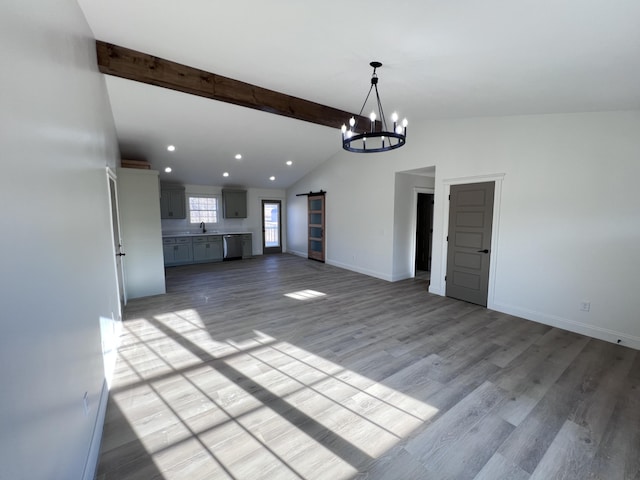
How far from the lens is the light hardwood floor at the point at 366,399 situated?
5.84 feet

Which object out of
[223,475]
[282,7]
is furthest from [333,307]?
[282,7]

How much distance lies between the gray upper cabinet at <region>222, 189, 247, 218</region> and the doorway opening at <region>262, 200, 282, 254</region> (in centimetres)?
82

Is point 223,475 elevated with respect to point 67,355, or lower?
lower

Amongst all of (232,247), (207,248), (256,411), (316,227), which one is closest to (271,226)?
(232,247)

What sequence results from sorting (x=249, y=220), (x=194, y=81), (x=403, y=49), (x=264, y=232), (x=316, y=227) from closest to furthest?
(x=403, y=49) < (x=194, y=81) < (x=316, y=227) < (x=249, y=220) < (x=264, y=232)

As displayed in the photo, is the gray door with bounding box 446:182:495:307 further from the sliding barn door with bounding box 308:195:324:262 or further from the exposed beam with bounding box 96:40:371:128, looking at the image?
the sliding barn door with bounding box 308:195:324:262

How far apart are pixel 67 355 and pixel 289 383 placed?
1685mm

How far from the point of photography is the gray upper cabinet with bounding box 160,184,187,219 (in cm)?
777

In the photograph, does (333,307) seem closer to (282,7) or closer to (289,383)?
(289,383)

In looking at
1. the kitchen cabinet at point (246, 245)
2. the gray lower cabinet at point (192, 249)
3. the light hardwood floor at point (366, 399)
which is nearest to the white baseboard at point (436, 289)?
the light hardwood floor at point (366, 399)

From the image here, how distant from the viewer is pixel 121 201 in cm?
469

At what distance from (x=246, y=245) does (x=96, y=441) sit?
7.49 metres

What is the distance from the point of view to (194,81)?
11.6 feet

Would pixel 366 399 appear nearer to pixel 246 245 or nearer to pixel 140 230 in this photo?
pixel 140 230
